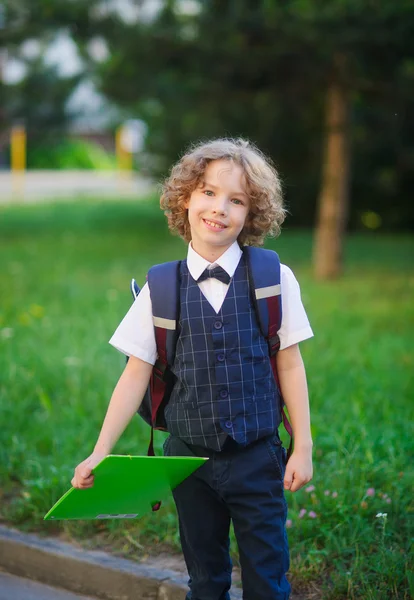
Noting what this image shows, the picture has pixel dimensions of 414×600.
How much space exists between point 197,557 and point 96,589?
0.87 meters

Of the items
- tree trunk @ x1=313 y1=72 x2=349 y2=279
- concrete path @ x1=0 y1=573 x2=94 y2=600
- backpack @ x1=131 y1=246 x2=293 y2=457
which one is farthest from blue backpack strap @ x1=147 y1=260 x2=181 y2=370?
tree trunk @ x1=313 y1=72 x2=349 y2=279

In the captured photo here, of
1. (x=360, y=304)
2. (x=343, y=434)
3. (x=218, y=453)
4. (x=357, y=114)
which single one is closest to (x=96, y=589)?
(x=218, y=453)

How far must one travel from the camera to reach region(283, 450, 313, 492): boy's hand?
98.6 inches

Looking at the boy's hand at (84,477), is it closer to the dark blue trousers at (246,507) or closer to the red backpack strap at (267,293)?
the dark blue trousers at (246,507)

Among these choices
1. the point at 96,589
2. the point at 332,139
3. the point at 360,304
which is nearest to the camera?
the point at 96,589

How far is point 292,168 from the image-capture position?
54.1 feet

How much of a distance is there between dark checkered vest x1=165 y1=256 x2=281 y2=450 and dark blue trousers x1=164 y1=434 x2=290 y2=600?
0.21ft

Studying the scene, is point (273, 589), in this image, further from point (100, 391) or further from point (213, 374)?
point (100, 391)

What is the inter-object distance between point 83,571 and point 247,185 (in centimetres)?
168

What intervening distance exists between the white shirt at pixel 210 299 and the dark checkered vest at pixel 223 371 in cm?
4

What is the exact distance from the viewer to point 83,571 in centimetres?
→ 332

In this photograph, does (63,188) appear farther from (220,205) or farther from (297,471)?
(297,471)

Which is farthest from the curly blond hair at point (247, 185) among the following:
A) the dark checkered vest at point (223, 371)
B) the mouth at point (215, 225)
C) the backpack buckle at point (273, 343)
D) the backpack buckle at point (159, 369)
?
the backpack buckle at point (159, 369)

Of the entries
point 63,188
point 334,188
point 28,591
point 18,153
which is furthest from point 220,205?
point 18,153
